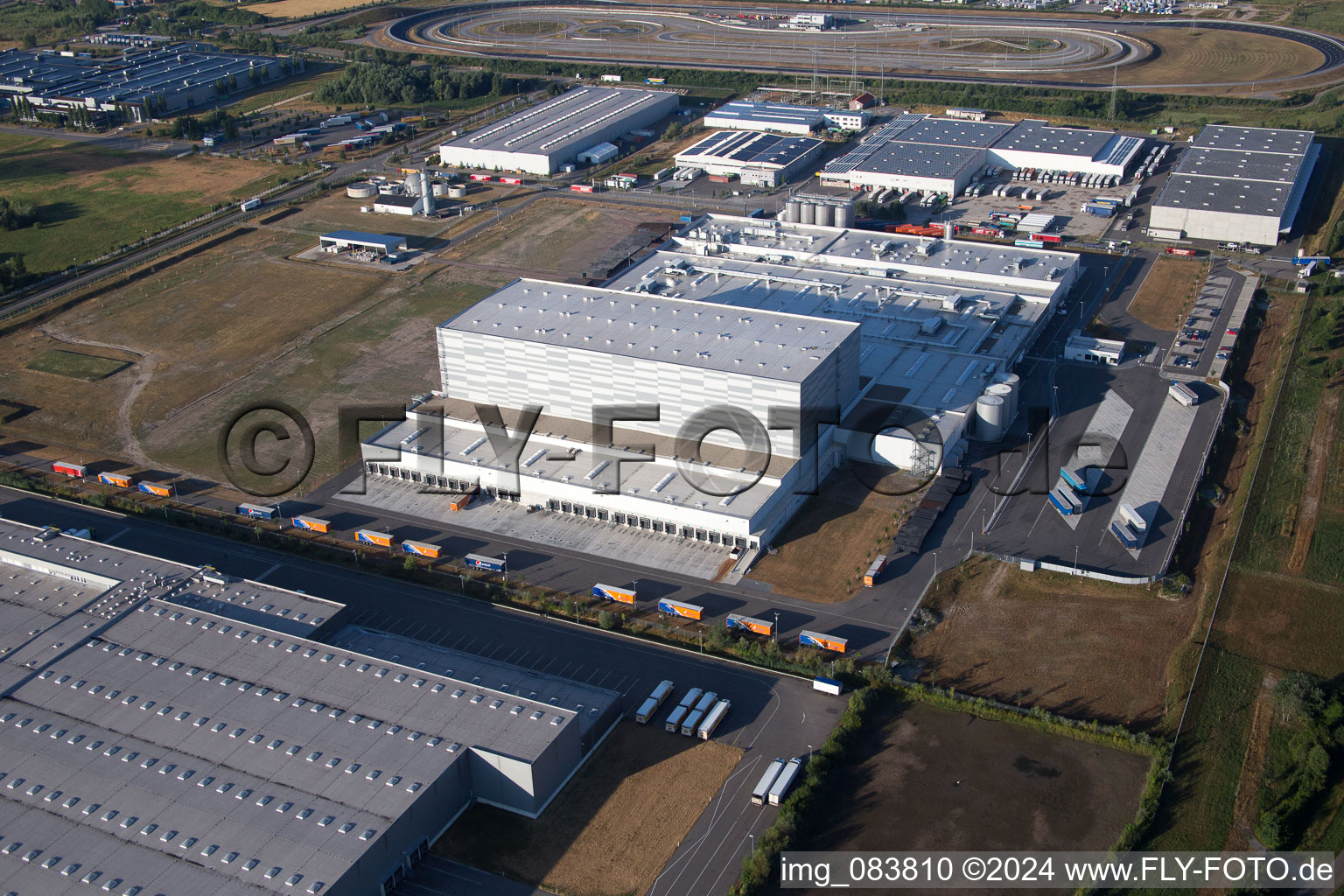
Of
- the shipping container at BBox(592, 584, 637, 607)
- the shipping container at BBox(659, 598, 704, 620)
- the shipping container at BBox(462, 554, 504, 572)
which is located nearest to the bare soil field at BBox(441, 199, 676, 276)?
the shipping container at BBox(462, 554, 504, 572)

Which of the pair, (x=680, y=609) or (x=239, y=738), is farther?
(x=680, y=609)

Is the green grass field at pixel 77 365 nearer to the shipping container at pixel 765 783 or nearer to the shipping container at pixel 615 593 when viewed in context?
the shipping container at pixel 615 593

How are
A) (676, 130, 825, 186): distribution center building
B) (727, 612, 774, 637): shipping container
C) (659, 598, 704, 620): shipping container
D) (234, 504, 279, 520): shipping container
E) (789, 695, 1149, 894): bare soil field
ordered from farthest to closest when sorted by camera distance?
(676, 130, 825, 186): distribution center building, (234, 504, 279, 520): shipping container, (659, 598, 704, 620): shipping container, (727, 612, 774, 637): shipping container, (789, 695, 1149, 894): bare soil field

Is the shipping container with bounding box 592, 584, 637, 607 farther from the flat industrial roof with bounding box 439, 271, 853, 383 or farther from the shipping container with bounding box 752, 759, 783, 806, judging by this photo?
the flat industrial roof with bounding box 439, 271, 853, 383

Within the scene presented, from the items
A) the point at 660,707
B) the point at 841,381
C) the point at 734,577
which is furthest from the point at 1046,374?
the point at 660,707

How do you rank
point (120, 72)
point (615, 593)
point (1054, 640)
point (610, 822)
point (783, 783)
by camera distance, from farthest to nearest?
point (120, 72)
point (615, 593)
point (1054, 640)
point (783, 783)
point (610, 822)

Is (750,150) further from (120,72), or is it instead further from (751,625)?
(120,72)

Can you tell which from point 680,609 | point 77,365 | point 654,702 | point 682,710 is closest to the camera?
point 682,710

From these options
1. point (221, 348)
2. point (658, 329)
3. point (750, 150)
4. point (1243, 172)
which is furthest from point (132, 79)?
point (1243, 172)
